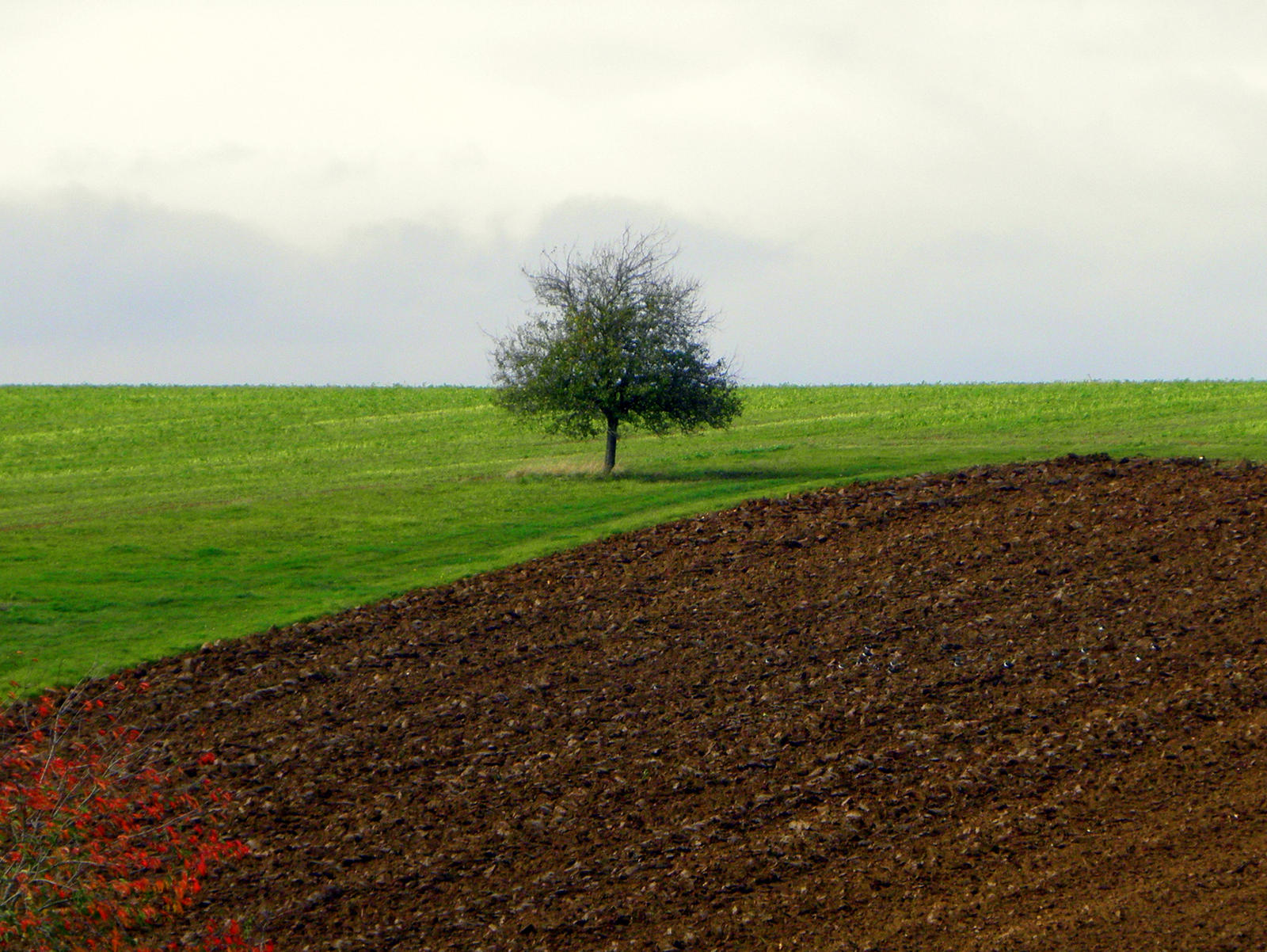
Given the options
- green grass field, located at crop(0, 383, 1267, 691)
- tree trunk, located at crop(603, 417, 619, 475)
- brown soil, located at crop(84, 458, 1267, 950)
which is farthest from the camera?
tree trunk, located at crop(603, 417, 619, 475)

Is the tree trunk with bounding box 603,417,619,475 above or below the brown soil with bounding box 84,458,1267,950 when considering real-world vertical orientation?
above

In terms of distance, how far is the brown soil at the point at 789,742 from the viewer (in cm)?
1075

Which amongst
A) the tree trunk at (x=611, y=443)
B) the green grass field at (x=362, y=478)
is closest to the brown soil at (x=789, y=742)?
the green grass field at (x=362, y=478)

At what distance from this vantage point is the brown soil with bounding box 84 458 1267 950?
1075 cm

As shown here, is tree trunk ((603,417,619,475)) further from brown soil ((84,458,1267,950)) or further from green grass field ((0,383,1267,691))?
brown soil ((84,458,1267,950))

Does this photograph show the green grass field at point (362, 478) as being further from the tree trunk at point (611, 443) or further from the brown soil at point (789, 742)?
the brown soil at point (789, 742)

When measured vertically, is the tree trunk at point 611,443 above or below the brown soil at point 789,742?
above

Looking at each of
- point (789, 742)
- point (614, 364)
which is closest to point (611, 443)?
point (614, 364)

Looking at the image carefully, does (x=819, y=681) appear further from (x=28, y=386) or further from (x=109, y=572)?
(x=28, y=386)

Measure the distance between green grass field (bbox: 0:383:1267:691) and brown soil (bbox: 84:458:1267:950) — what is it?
2639 mm

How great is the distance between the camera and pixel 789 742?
14.4 meters

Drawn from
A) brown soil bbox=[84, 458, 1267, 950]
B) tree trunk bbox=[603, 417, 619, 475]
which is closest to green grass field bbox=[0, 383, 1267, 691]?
tree trunk bbox=[603, 417, 619, 475]

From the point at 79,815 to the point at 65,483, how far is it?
116ft

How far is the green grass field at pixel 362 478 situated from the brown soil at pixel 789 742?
8.66 feet
